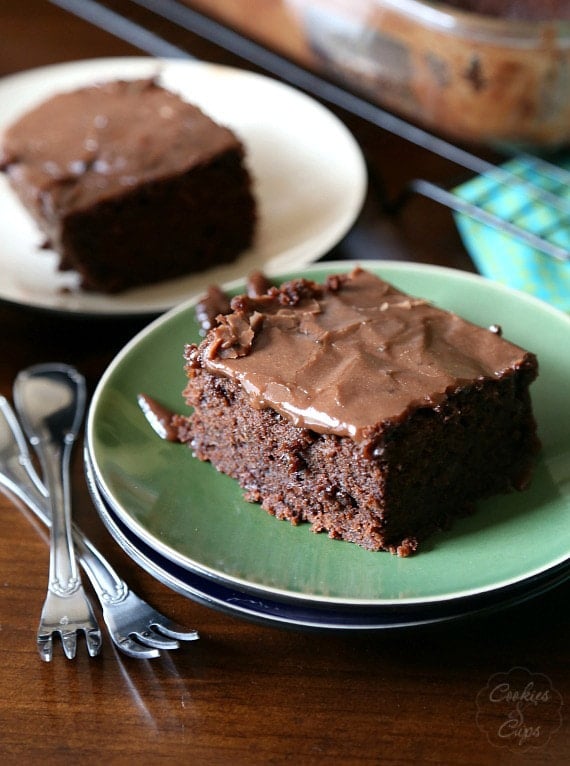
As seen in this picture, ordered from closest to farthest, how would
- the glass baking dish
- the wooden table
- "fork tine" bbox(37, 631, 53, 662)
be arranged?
the wooden table → "fork tine" bbox(37, 631, 53, 662) → the glass baking dish

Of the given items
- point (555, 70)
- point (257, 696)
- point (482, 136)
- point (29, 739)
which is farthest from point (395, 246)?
point (29, 739)

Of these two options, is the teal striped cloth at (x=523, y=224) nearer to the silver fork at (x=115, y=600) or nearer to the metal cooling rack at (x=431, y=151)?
the metal cooling rack at (x=431, y=151)

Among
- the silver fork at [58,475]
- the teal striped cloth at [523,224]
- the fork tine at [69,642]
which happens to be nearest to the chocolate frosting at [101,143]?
the silver fork at [58,475]

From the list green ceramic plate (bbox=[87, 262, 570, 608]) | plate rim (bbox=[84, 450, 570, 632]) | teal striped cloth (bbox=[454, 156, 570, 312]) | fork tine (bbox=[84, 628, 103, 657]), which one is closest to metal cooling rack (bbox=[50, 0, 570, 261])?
teal striped cloth (bbox=[454, 156, 570, 312])

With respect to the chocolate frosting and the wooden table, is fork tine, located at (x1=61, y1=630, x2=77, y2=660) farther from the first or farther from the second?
the chocolate frosting

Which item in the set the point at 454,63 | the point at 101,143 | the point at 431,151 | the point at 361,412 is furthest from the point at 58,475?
the point at 431,151

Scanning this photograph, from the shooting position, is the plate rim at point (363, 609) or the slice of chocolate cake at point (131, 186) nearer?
the plate rim at point (363, 609)
